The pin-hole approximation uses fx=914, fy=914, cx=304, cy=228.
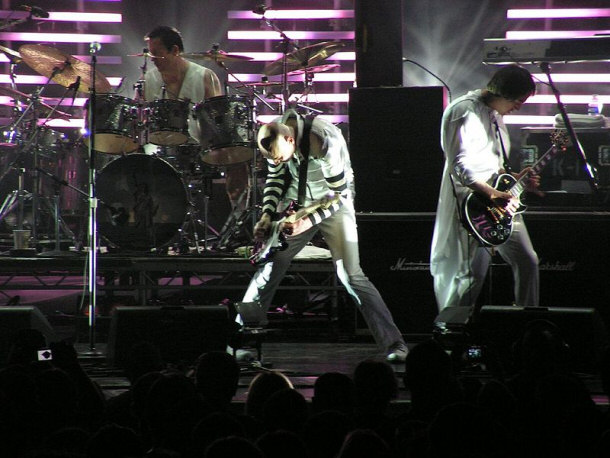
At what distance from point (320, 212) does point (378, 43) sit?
2.27 meters

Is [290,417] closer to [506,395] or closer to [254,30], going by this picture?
[506,395]

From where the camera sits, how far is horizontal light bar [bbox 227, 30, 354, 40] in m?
14.0

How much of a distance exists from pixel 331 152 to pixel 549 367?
2.80 meters

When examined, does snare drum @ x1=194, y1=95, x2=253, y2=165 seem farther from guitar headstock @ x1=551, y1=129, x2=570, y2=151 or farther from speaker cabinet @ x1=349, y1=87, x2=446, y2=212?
guitar headstock @ x1=551, y1=129, x2=570, y2=151

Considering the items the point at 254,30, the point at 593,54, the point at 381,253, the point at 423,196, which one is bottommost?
the point at 381,253

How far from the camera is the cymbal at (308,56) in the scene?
35.8 feet

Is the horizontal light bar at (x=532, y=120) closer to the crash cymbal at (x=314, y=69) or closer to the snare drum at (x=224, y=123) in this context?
the crash cymbal at (x=314, y=69)

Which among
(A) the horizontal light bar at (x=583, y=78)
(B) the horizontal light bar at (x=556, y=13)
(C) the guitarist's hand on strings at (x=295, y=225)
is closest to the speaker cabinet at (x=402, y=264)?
(C) the guitarist's hand on strings at (x=295, y=225)

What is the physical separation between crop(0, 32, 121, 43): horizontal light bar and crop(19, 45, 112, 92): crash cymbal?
3804 millimetres

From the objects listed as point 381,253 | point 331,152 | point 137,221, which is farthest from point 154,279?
point 331,152

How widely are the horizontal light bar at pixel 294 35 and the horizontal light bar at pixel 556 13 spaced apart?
2.50 metres

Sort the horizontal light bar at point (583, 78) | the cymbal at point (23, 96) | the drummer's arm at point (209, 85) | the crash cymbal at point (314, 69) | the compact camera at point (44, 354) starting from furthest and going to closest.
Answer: the horizontal light bar at point (583, 78)
the crash cymbal at point (314, 69)
the cymbal at point (23, 96)
the drummer's arm at point (209, 85)
the compact camera at point (44, 354)

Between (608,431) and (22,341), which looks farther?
(22,341)

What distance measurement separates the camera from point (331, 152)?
6777 millimetres
